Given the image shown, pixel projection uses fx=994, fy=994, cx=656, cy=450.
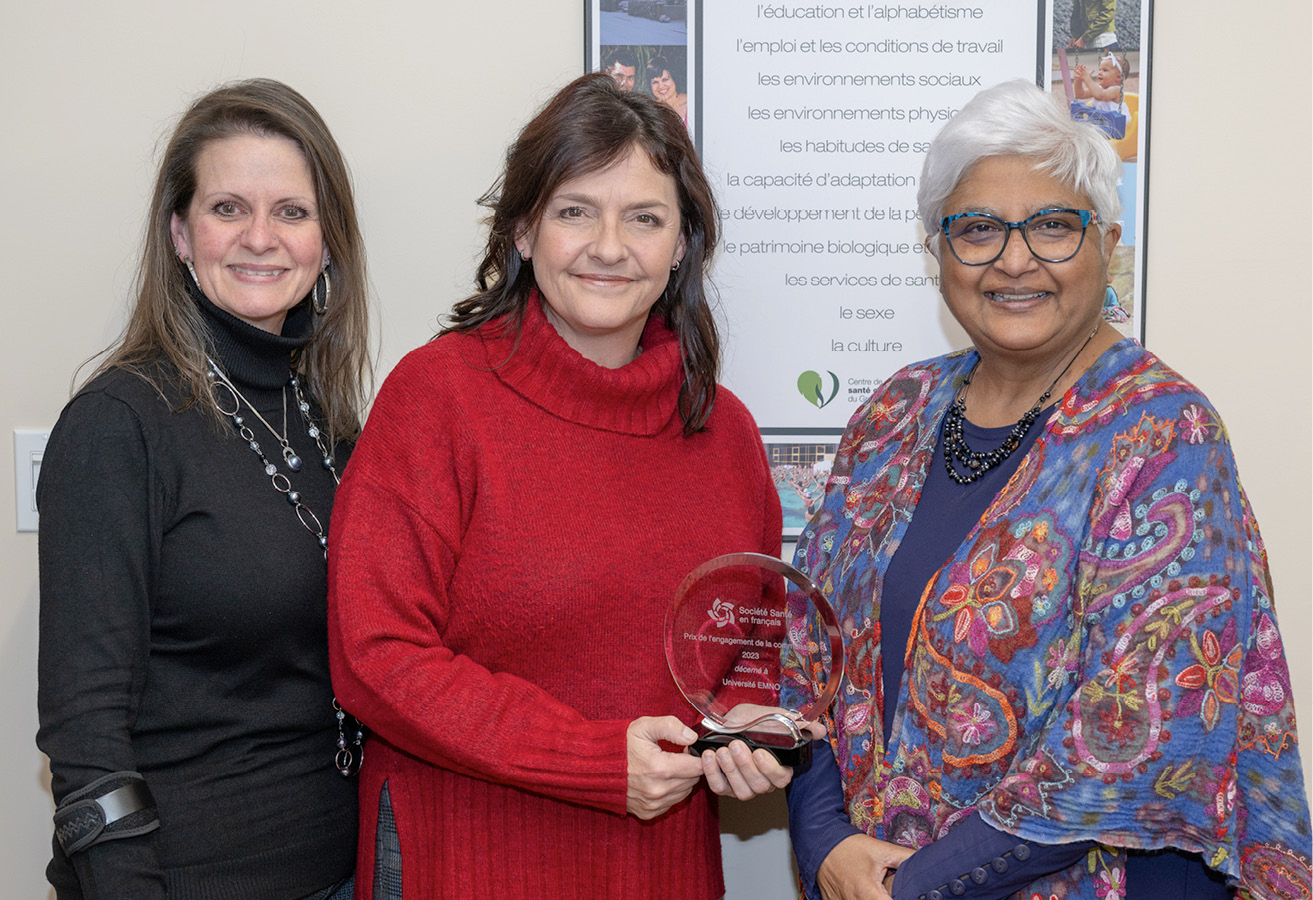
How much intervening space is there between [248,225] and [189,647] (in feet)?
2.10

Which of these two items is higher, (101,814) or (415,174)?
(415,174)

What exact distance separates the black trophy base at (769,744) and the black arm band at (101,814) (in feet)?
2.39

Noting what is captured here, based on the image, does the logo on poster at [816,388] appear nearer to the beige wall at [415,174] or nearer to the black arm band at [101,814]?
the beige wall at [415,174]

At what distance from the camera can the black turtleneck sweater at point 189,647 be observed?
4.21ft

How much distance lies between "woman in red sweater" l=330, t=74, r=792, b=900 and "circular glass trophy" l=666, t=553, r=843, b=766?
0.19ft

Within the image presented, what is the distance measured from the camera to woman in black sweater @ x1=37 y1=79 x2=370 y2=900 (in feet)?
4.22

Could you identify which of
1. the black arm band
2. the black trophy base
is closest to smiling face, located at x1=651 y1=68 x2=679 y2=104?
the black trophy base

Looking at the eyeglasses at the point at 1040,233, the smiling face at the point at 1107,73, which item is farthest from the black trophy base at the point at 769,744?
the smiling face at the point at 1107,73

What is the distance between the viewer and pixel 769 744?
1.40 meters

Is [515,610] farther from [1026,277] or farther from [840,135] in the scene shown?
[840,135]

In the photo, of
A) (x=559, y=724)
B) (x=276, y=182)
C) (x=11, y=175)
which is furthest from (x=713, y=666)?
(x=11, y=175)

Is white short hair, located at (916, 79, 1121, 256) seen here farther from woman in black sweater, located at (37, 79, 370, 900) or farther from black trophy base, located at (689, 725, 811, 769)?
woman in black sweater, located at (37, 79, 370, 900)

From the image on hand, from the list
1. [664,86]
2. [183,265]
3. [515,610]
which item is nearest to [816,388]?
[664,86]

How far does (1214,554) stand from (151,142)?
6.55ft
